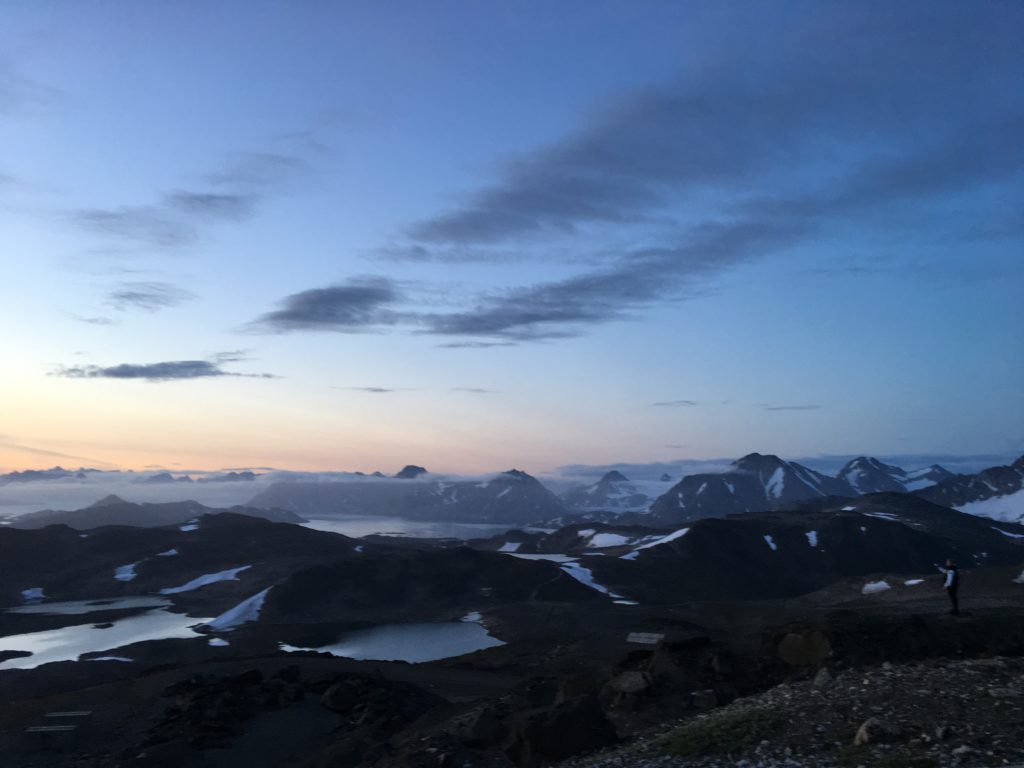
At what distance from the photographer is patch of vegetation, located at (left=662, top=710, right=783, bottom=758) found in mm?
19797

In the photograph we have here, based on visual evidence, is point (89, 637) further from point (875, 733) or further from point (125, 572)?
point (875, 733)

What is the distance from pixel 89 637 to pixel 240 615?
2284cm

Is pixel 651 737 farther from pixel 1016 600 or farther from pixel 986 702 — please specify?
pixel 1016 600

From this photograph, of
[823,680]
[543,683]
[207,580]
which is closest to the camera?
[823,680]

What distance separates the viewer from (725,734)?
2045 centimetres

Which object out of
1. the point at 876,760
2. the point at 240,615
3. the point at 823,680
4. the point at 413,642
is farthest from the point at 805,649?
the point at 240,615

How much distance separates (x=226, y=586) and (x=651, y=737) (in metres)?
150

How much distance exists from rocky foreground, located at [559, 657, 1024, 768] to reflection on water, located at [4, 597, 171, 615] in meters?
142

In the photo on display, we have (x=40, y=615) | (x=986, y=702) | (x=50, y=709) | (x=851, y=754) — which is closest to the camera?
(x=851, y=754)

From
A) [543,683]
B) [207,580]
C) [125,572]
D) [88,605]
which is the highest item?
[543,683]

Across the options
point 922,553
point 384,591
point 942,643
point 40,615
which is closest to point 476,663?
point 942,643

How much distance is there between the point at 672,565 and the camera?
165125 mm

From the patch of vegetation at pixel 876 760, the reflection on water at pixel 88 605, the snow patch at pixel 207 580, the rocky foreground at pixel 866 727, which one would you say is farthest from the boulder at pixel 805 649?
the snow patch at pixel 207 580

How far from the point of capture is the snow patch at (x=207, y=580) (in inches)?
6245
